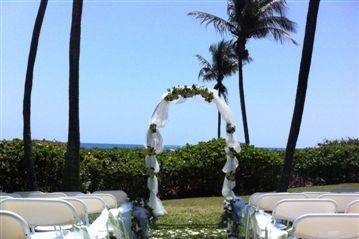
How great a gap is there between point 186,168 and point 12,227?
1224cm

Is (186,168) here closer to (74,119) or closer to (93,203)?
(74,119)

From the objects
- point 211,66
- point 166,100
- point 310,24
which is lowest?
point 166,100

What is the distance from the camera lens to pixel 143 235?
8.11 meters

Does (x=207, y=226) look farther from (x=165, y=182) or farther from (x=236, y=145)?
(x=165, y=182)

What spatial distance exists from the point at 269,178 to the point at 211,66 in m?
23.1

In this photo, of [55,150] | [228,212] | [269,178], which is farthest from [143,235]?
[269,178]

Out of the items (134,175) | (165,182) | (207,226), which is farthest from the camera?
(165,182)

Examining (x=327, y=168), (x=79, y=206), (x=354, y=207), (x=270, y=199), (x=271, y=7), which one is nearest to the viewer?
(x=354, y=207)

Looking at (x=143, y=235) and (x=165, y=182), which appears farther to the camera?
(x=165, y=182)

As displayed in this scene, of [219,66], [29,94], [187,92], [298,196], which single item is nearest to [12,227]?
[298,196]

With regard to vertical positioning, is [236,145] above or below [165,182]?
above

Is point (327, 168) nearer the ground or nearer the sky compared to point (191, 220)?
nearer the sky

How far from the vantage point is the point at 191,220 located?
11062mm

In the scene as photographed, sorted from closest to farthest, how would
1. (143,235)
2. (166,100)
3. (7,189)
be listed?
(143,235), (166,100), (7,189)
